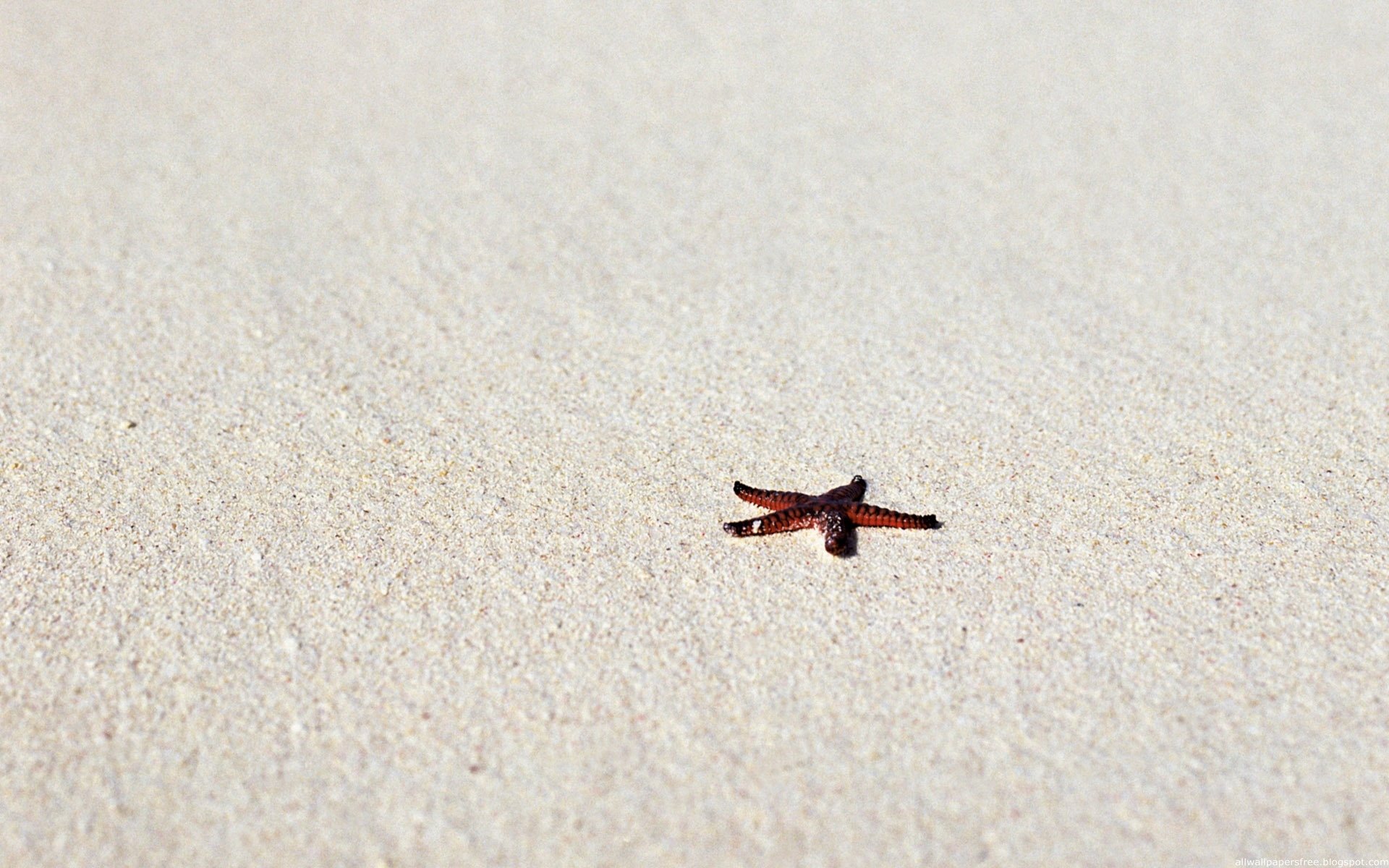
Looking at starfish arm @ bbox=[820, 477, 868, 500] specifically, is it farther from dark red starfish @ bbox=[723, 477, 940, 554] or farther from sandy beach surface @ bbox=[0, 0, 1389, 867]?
sandy beach surface @ bbox=[0, 0, 1389, 867]

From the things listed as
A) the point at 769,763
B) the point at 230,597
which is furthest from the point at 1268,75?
the point at 230,597

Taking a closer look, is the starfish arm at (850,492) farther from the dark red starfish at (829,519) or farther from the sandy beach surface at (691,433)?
the sandy beach surface at (691,433)

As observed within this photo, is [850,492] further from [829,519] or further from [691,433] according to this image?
[691,433]

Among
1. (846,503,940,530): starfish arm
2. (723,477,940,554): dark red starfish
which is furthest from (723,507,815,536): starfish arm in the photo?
(846,503,940,530): starfish arm

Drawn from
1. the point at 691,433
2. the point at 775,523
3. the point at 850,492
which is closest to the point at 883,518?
the point at 850,492

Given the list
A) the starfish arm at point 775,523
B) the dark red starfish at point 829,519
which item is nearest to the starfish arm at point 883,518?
the dark red starfish at point 829,519

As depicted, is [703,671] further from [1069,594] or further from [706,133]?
[706,133]
